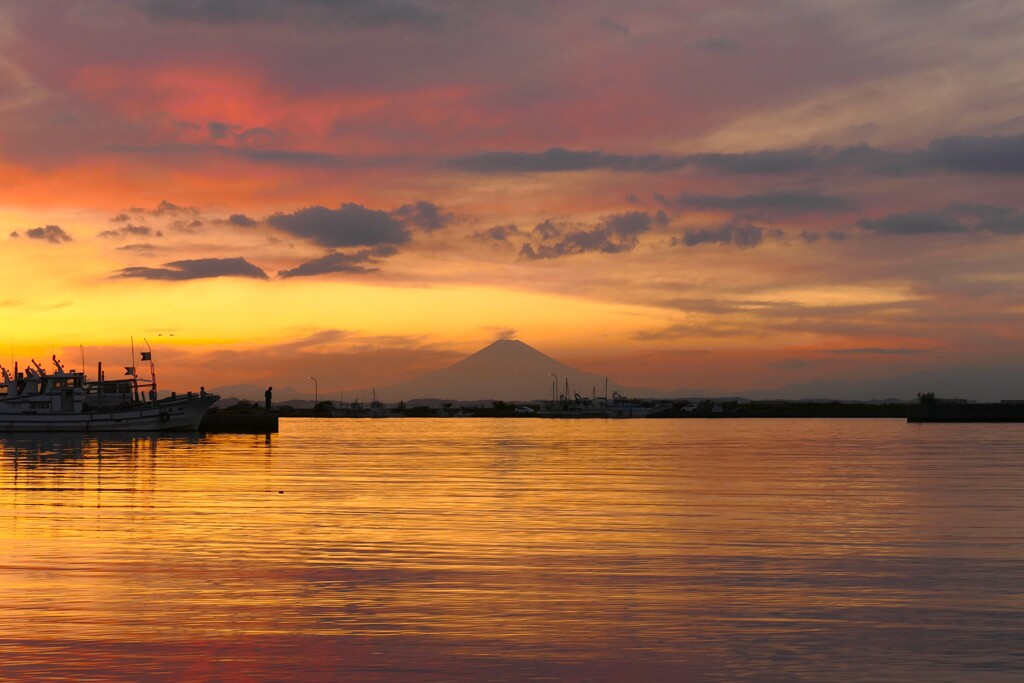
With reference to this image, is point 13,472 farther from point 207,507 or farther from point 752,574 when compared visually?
point 752,574

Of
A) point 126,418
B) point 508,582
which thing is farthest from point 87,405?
point 508,582

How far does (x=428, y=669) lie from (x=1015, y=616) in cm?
1143

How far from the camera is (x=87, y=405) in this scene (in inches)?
5187

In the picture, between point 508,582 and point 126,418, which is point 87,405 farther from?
point 508,582

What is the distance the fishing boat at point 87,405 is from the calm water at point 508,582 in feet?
264

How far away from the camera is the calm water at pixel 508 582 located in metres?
17.6

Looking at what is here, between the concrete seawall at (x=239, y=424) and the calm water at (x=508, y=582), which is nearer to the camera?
the calm water at (x=508, y=582)

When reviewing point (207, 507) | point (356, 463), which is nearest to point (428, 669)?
point (207, 507)

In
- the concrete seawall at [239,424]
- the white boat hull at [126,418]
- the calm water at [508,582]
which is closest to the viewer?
the calm water at [508,582]

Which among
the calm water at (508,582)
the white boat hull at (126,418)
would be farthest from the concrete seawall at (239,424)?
the calm water at (508,582)

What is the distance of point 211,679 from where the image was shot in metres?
16.3

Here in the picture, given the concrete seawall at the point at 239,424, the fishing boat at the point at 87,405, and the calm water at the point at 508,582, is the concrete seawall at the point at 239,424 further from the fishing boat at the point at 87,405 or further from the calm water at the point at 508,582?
the calm water at the point at 508,582

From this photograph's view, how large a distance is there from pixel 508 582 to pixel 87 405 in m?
118

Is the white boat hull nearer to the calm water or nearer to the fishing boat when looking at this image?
the fishing boat
